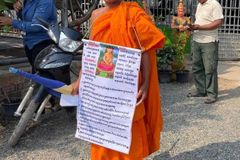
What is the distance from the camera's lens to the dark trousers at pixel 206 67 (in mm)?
6008

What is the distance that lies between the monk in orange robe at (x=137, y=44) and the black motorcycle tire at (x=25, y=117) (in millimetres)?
1150

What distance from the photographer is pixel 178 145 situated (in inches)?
176

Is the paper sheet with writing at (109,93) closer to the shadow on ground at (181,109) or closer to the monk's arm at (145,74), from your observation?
the monk's arm at (145,74)

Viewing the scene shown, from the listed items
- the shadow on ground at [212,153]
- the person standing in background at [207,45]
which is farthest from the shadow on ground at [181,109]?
the shadow on ground at [212,153]

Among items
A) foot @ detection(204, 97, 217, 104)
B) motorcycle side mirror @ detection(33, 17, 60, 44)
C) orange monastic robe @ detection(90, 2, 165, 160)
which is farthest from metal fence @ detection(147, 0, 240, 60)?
orange monastic robe @ detection(90, 2, 165, 160)

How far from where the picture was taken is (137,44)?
2.98 meters

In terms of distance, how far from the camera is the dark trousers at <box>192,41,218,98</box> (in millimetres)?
6008

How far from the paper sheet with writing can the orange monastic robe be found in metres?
0.10

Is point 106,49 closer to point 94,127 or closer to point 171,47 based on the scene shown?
point 94,127

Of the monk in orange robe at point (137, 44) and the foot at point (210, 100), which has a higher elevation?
the monk in orange robe at point (137, 44)

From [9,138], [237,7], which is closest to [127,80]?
[9,138]

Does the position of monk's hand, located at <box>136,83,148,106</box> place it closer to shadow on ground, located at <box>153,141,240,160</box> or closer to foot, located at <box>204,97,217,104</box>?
shadow on ground, located at <box>153,141,240,160</box>

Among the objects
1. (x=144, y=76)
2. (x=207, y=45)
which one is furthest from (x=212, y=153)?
(x=207, y=45)

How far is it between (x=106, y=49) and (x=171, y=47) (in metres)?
4.25
